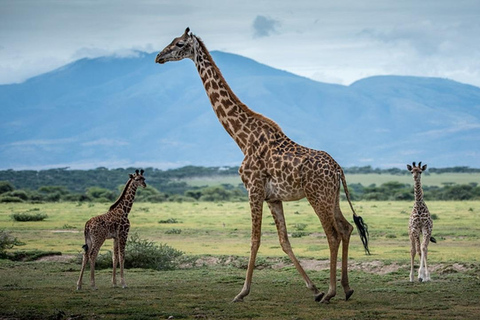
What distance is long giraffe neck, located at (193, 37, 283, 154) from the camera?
1362cm

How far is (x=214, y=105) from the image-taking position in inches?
554

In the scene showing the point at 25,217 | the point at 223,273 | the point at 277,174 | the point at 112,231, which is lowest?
the point at 223,273

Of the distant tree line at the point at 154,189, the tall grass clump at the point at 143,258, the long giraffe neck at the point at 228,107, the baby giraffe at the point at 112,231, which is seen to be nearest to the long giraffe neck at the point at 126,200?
the baby giraffe at the point at 112,231

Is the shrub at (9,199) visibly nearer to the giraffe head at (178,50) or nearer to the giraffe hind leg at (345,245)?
the giraffe head at (178,50)

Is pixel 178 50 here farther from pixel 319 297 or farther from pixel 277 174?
pixel 319 297

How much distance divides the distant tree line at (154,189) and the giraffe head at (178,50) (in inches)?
1521

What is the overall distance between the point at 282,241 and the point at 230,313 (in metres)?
2.18

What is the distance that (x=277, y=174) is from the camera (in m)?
12.9

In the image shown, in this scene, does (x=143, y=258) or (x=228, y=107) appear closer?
(x=228, y=107)

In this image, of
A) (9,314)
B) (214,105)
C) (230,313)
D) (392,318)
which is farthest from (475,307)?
(9,314)

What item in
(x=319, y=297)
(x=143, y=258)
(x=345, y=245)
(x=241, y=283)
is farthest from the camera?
(x=143, y=258)

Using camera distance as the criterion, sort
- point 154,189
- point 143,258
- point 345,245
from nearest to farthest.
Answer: point 345,245
point 143,258
point 154,189

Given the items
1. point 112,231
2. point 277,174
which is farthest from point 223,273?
point 277,174

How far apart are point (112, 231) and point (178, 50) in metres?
3.42
